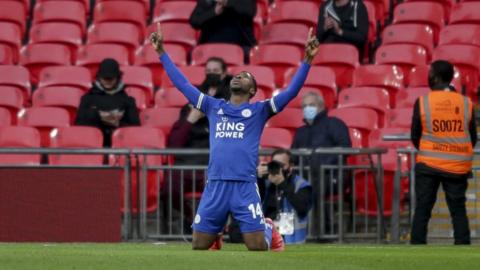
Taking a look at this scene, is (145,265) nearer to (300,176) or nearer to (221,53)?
(300,176)

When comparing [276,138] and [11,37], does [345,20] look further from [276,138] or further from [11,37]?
[11,37]

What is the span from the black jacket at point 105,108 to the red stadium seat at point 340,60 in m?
2.76

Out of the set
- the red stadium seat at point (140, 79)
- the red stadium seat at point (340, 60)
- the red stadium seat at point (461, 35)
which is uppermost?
the red stadium seat at point (461, 35)

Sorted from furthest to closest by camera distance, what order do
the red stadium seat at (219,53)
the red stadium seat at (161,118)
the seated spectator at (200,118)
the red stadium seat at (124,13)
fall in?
the red stadium seat at (124,13)
the red stadium seat at (219,53)
the red stadium seat at (161,118)
the seated spectator at (200,118)

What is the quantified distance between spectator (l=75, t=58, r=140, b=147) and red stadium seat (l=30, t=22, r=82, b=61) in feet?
7.86

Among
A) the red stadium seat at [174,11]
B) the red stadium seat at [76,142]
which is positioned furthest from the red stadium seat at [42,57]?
the red stadium seat at [76,142]

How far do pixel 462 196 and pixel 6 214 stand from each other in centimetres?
491

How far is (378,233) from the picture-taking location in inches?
638

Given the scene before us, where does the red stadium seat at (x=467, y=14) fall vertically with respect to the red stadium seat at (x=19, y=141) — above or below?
above

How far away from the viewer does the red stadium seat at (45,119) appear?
17922 millimetres

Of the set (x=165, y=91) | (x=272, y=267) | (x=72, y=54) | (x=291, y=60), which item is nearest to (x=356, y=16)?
(x=291, y=60)

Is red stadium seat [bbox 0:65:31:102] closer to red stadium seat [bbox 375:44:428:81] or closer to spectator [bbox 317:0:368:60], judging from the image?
spectator [bbox 317:0:368:60]

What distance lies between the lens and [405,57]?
18703 millimetres

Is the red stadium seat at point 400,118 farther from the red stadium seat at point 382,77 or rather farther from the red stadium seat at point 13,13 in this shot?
the red stadium seat at point 13,13
